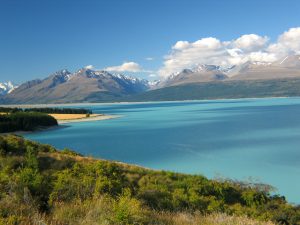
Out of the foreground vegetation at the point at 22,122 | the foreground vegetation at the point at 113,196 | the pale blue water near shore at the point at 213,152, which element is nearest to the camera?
the foreground vegetation at the point at 113,196

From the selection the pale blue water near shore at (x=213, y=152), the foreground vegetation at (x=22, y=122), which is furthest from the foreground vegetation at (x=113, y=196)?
the foreground vegetation at (x=22, y=122)

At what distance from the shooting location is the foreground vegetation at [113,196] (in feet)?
30.3

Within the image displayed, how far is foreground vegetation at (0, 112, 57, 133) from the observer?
4749 inches

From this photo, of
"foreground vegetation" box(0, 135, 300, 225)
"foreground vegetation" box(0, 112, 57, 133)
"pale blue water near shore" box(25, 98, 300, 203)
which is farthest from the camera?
"foreground vegetation" box(0, 112, 57, 133)

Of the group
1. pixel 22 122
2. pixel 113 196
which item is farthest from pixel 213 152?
pixel 22 122

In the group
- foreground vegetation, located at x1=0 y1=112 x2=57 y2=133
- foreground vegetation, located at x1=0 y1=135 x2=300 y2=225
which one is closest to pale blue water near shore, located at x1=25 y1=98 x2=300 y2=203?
foreground vegetation, located at x1=0 y1=135 x2=300 y2=225

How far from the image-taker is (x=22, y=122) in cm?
13025

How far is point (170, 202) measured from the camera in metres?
22.2

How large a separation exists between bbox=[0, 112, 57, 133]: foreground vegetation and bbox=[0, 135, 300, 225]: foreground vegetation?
84.1 m

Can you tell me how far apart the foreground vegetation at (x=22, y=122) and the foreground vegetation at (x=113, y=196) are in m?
84.1

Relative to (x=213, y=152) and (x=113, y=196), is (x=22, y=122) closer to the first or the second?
(x=213, y=152)

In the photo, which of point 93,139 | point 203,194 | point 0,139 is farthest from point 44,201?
point 93,139

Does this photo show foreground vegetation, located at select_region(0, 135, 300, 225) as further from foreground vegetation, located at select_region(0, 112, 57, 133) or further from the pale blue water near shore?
foreground vegetation, located at select_region(0, 112, 57, 133)

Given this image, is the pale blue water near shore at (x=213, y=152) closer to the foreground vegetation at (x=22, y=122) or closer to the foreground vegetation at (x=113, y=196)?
the foreground vegetation at (x=113, y=196)
